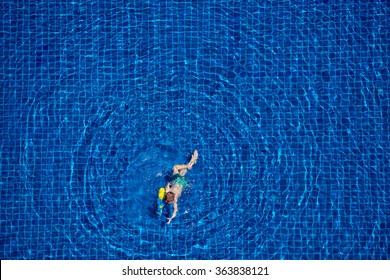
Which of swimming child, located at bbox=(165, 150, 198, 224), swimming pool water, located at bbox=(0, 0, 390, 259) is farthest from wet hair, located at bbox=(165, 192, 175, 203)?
swimming pool water, located at bbox=(0, 0, 390, 259)

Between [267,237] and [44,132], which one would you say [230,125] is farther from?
[44,132]

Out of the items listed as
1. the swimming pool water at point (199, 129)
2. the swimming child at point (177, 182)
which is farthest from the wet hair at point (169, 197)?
the swimming pool water at point (199, 129)

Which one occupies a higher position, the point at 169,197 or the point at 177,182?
the point at 177,182

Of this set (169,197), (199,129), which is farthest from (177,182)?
(199,129)

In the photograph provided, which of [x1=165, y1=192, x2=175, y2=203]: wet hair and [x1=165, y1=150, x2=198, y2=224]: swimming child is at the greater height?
[x1=165, y1=150, x2=198, y2=224]: swimming child

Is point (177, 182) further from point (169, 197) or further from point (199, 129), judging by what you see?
point (199, 129)

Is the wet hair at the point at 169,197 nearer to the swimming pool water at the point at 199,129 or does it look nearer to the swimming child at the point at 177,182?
the swimming child at the point at 177,182

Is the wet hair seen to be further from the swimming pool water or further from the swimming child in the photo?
the swimming pool water

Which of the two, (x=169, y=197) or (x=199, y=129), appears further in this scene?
(x=199, y=129)
